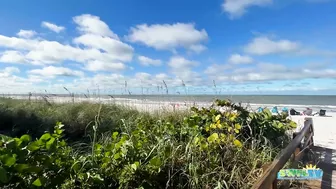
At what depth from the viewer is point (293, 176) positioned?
159 centimetres

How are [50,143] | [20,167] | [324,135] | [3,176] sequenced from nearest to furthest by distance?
[3,176], [20,167], [50,143], [324,135]

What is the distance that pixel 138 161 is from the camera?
6.31ft

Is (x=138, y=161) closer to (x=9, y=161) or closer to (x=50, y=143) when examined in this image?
(x=50, y=143)

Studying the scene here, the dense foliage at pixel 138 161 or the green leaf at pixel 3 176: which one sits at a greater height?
the green leaf at pixel 3 176

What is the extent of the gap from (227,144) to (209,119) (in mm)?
833

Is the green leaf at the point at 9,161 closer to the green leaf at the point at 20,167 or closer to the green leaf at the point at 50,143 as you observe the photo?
the green leaf at the point at 20,167

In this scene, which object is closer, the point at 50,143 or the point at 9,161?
the point at 9,161

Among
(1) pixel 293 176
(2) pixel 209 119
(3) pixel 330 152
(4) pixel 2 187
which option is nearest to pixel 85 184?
(4) pixel 2 187

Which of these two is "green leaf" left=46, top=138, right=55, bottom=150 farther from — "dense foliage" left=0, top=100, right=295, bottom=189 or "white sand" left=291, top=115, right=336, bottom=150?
"white sand" left=291, top=115, right=336, bottom=150

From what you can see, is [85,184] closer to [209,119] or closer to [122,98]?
[209,119]

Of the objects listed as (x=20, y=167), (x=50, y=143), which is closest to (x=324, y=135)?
(x=50, y=143)

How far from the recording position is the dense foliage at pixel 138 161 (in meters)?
1.30

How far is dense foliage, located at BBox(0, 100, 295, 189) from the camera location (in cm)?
130

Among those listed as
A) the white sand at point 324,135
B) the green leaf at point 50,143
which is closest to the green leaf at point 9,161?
the green leaf at point 50,143
